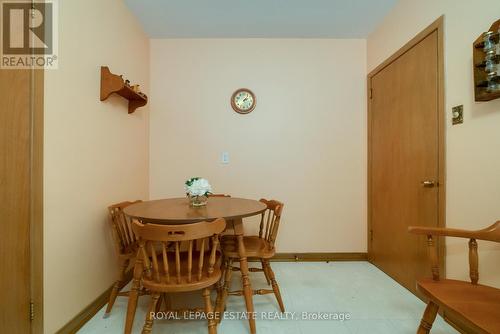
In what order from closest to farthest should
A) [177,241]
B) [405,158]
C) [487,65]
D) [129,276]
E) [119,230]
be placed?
[177,241], [487,65], [119,230], [405,158], [129,276]

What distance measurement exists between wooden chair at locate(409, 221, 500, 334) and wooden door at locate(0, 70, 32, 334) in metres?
2.10

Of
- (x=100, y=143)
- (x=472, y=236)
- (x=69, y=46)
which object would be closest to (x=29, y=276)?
(x=100, y=143)

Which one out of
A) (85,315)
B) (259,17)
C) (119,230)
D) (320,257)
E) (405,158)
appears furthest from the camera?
(320,257)

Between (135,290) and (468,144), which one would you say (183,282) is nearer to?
(135,290)

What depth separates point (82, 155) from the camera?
62.0 inches

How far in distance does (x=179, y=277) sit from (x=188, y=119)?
1840 millimetres

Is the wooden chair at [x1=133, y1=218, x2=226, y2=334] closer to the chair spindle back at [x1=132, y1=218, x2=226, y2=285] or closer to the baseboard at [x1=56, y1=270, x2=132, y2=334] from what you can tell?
the chair spindle back at [x1=132, y1=218, x2=226, y2=285]

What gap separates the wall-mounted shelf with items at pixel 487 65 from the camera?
1189mm

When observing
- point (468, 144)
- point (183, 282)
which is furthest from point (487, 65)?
point (183, 282)

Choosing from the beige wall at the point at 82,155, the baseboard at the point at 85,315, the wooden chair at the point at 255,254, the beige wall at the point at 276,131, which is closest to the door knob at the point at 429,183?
the beige wall at the point at 276,131

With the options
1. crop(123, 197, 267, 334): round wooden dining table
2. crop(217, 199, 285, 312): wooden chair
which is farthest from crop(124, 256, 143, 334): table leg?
crop(217, 199, 285, 312): wooden chair

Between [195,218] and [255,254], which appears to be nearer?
[195,218]

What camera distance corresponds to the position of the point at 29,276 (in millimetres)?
1238

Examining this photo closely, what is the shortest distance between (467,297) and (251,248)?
118 cm
